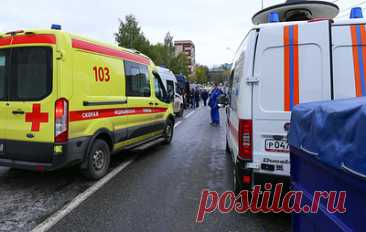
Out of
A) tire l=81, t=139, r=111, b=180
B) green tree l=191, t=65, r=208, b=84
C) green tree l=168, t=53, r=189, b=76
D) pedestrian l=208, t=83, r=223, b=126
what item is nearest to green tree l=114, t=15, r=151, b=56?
green tree l=168, t=53, r=189, b=76

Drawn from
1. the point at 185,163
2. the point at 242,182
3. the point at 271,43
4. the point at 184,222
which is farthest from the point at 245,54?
the point at 185,163

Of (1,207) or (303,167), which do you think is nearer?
(303,167)

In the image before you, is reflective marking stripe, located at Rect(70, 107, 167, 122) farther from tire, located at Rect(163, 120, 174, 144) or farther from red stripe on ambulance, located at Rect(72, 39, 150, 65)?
tire, located at Rect(163, 120, 174, 144)

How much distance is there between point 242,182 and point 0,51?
13.6 feet

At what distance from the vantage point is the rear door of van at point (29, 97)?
4453 mm

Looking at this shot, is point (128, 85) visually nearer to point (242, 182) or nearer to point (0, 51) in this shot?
point (0, 51)

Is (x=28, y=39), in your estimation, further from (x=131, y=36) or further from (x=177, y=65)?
(x=177, y=65)

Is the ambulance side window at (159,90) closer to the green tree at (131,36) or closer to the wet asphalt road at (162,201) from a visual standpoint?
the wet asphalt road at (162,201)

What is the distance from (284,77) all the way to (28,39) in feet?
12.0

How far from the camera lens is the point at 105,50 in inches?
217

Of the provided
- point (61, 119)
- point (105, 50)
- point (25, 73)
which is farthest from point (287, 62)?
point (25, 73)

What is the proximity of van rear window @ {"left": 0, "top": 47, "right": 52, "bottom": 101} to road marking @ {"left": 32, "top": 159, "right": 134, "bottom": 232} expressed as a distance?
5.08ft

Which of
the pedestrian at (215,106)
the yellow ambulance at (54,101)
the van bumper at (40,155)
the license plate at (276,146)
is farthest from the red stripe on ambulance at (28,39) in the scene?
the pedestrian at (215,106)

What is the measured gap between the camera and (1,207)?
4.06 m
